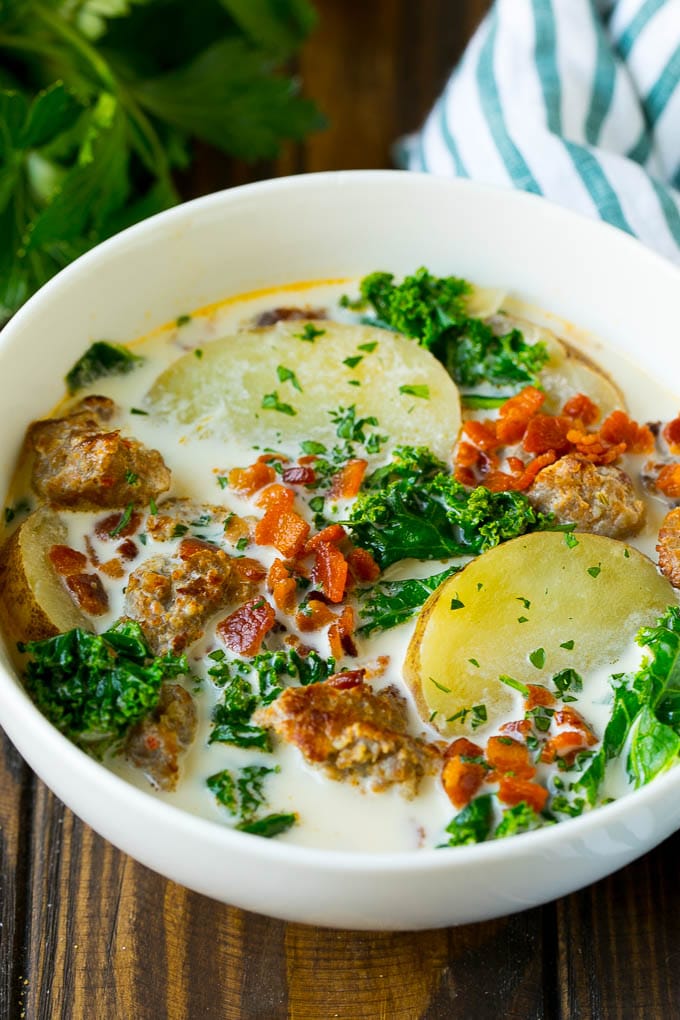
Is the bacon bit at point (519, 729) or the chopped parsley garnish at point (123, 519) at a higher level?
the bacon bit at point (519, 729)

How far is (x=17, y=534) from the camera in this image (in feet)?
13.5

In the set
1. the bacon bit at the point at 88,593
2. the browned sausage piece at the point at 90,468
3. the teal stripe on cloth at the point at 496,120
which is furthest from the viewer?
the teal stripe on cloth at the point at 496,120

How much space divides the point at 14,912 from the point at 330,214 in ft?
9.49

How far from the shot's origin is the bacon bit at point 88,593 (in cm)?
398

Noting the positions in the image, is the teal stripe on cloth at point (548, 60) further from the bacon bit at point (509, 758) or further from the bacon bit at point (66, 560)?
the bacon bit at point (509, 758)

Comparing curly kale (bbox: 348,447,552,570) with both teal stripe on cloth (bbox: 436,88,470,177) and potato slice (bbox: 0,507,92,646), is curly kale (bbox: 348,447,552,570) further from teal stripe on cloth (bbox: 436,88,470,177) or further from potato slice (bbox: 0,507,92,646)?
teal stripe on cloth (bbox: 436,88,470,177)

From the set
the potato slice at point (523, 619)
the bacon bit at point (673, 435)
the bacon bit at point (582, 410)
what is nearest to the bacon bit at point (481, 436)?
the bacon bit at point (582, 410)

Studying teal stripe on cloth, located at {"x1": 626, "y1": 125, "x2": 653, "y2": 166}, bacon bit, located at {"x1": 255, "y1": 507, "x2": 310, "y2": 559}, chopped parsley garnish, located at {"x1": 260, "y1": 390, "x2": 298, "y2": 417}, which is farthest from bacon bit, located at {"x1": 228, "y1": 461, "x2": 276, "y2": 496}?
teal stripe on cloth, located at {"x1": 626, "y1": 125, "x2": 653, "y2": 166}

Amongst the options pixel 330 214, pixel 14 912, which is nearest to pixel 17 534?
pixel 14 912

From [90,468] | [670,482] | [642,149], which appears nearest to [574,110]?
[642,149]

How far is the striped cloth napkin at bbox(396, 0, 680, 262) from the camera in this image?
17.3 ft

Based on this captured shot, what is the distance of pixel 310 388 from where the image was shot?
15.4 ft

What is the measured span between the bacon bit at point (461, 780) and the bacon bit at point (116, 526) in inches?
54.3

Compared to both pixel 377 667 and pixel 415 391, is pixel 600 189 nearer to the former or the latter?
pixel 415 391
